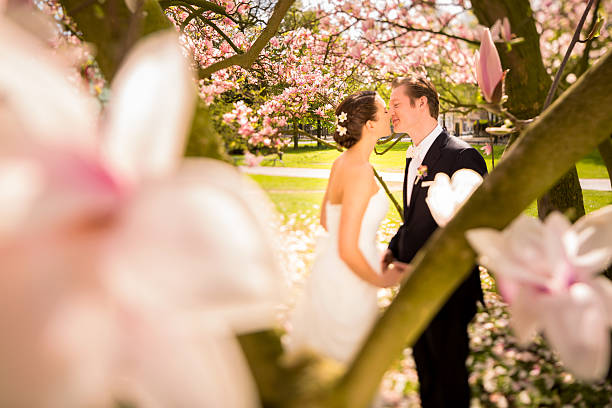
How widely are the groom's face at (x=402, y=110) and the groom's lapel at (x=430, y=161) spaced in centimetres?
35

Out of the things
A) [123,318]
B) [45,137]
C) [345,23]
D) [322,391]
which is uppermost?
[345,23]

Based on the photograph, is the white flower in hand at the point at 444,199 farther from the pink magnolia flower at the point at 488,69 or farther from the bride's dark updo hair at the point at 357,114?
the bride's dark updo hair at the point at 357,114

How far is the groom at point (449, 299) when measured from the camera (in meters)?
2.70

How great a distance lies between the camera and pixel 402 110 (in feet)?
11.5

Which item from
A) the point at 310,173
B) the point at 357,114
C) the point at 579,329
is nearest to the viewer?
the point at 579,329

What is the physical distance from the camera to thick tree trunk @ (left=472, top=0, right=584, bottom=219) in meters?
3.92

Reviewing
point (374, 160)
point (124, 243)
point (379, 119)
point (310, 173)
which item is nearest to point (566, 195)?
point (379, 119)

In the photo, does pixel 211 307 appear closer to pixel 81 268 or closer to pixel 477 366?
pixel 81 268

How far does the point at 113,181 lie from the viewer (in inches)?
11.9

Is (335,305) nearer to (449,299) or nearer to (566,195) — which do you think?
(449,299)

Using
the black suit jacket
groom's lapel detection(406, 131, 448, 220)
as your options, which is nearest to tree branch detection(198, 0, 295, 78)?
groom's lapel detection(406, 131, 448, 220)

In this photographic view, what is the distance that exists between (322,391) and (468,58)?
29.6 ft

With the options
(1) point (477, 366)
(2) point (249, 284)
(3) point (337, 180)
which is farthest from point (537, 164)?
(1) point (477, 366)

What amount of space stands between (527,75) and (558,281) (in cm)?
412
